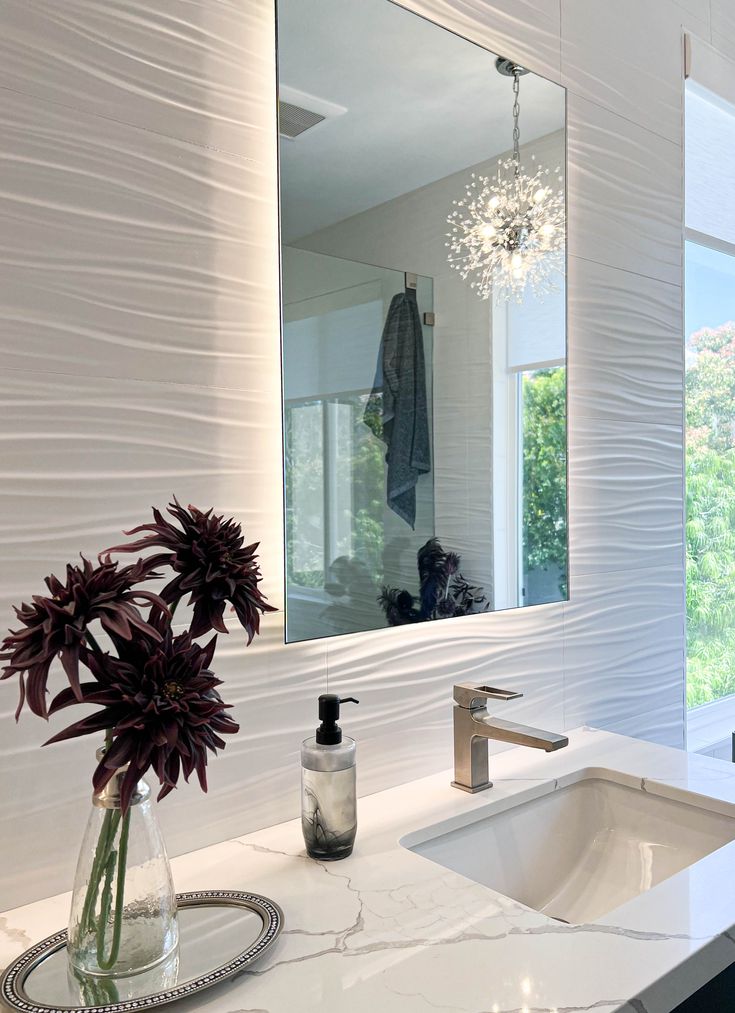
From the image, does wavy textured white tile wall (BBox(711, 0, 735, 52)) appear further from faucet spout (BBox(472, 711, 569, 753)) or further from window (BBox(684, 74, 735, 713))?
faucet spout (BBox(472, 711, 569, 753))

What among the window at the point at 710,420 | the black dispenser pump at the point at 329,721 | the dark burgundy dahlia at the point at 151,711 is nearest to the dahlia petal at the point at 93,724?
the dark burgundy dahlia at the point at 151,711

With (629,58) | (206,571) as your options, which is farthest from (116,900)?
(629,58)

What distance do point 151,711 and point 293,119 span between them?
827 millimetres

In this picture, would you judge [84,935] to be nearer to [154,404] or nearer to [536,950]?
[536,950]

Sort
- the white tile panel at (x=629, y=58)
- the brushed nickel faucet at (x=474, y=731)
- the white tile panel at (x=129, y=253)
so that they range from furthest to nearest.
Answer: the white tile panel at (x=629, y=58) → the brushed nickel faucet at (x=474, y=731) → the white tile panel at (x=129, y=253)

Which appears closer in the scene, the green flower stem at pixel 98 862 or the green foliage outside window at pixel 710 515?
the green flower stem at pixel 98 862

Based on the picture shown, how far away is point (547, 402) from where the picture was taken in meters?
1.46

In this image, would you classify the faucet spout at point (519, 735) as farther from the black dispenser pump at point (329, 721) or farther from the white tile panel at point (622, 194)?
the white tile panel at point (622, 194)

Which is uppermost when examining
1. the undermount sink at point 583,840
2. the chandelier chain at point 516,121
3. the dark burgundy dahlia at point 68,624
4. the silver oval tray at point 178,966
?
the chandelier chain at point 516,121

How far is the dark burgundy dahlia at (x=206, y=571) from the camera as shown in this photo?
0.72 metres

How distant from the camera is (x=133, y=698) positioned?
2.10ft

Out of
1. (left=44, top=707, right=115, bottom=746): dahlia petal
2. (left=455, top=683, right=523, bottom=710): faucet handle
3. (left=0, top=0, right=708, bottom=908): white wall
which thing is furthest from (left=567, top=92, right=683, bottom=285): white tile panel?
(left=44, top=707, right=115, bottom=746): dahlia petal

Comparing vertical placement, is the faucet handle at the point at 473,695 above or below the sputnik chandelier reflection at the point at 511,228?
below

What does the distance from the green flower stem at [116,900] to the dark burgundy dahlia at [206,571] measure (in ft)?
0.61
